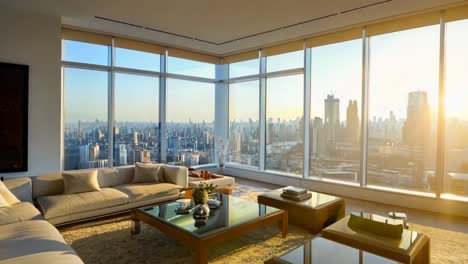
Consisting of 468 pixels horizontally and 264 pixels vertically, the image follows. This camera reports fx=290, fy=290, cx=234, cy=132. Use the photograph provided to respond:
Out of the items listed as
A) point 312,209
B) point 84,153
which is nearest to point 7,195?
point 84,153

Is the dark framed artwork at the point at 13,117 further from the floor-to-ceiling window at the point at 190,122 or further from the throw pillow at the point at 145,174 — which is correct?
the floor-to-ceiling window at the point at 190,122

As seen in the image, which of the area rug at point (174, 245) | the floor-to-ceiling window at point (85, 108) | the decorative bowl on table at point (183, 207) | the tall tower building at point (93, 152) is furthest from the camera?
the tall tower building at point (93, 152)

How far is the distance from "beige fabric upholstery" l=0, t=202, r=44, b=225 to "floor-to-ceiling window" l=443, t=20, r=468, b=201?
5.91m

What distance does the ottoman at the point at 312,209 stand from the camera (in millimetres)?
3699

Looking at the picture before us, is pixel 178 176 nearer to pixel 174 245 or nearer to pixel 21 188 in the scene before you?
pixel 174 245

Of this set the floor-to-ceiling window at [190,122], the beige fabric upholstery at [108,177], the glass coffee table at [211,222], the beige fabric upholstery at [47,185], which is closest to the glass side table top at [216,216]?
the glass coffee table at [211,222]

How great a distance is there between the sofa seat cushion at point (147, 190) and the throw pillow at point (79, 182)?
38 centimetres

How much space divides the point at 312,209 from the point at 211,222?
139 centimetres

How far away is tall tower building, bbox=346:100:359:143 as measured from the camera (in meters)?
5.84

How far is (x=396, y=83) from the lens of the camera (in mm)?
5367

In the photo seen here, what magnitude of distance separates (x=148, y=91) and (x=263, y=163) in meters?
3.36

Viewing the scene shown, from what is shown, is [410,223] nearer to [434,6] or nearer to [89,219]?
[434,6]

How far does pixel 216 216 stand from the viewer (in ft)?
10.7

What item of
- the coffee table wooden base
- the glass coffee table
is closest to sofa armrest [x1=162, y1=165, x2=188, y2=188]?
the glass coffee table
